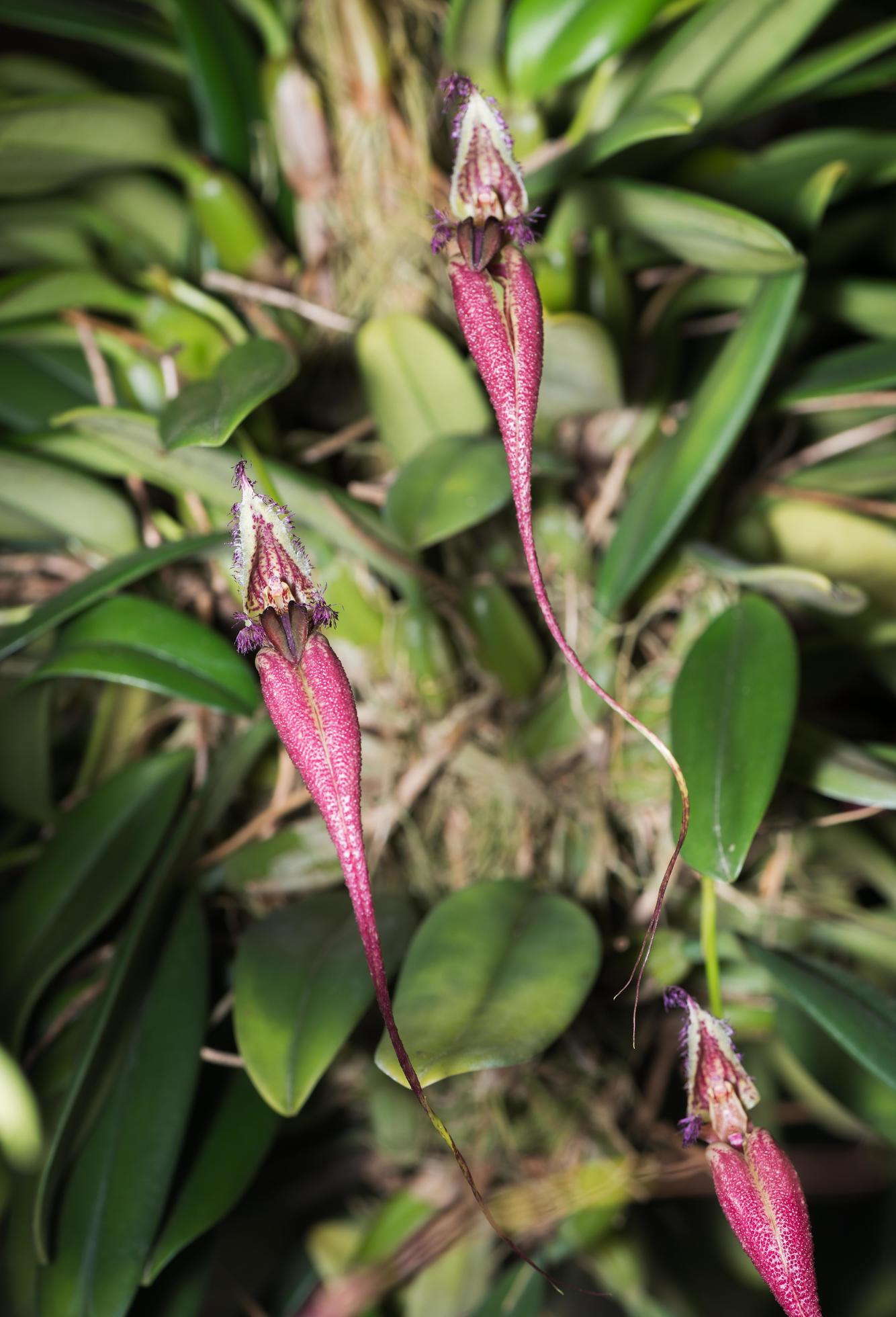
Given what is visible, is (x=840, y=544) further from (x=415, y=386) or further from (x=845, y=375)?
(x=415, y=386)

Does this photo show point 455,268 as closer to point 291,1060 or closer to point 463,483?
point 463,483

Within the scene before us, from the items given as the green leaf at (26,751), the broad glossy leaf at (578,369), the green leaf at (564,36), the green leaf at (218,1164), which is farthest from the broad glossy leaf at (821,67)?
the green leaf at (218,1164)

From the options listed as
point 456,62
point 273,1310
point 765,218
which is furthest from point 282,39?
point 273,1310

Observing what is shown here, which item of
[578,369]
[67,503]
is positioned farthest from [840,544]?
[67,503]

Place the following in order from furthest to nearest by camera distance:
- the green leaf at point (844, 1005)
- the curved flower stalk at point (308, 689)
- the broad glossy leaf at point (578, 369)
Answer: the broad glossy leaf at point (578, 369) → the green leaf at point (844, 1005) → the curved flower stalk at point (308, 689)

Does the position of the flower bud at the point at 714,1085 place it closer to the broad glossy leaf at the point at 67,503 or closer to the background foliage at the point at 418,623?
the background foliage at the point at 418,623

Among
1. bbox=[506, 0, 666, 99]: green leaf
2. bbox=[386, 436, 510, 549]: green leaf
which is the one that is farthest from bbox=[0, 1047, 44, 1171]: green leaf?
bbox=[506, 0, 666, 99]: green leaf
